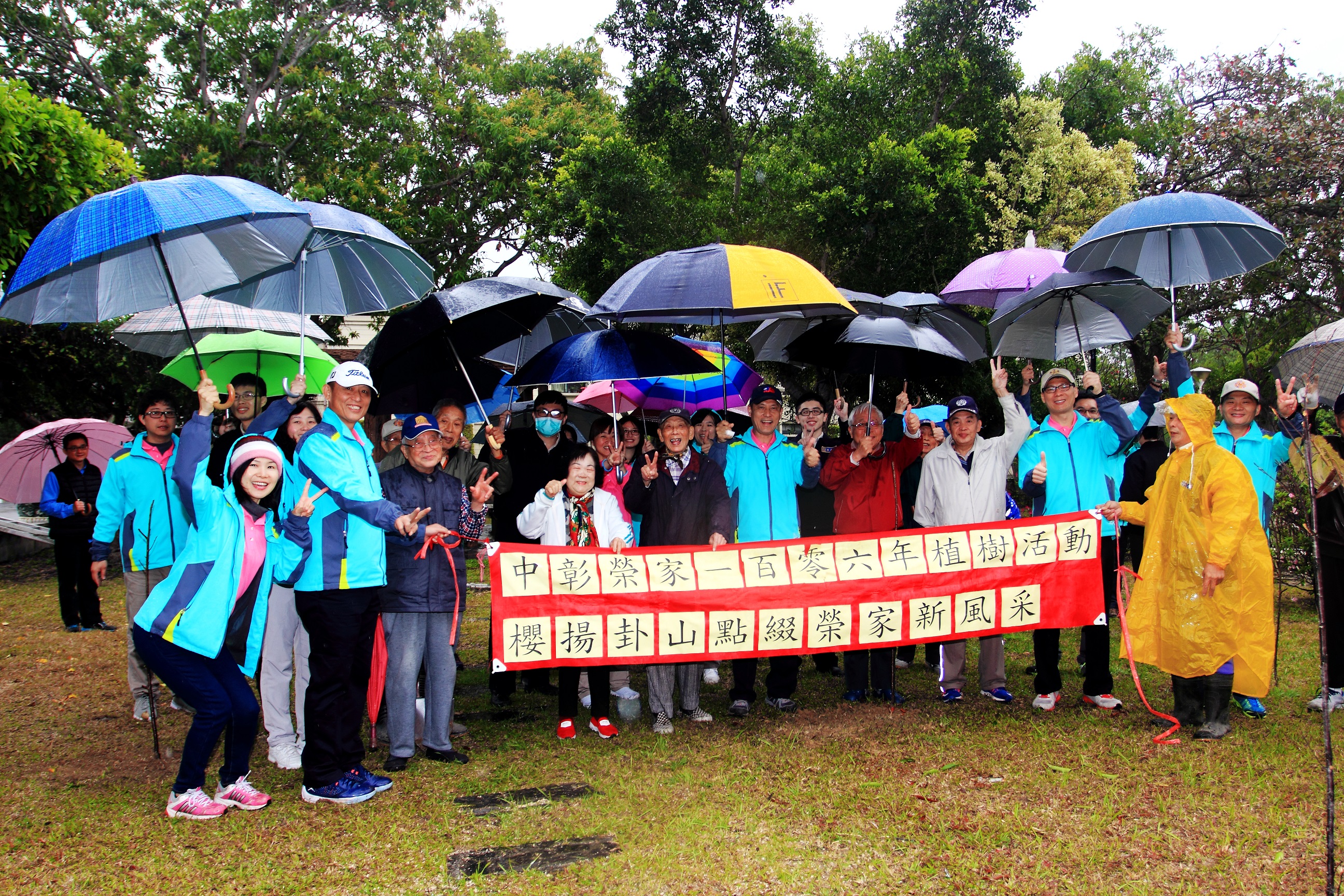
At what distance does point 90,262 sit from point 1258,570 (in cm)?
662

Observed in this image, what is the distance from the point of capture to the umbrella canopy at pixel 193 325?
651cm

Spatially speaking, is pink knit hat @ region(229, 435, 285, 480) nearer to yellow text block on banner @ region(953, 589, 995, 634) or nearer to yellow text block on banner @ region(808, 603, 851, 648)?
yellow text block on banner @ region(808, 603, 851, 648)

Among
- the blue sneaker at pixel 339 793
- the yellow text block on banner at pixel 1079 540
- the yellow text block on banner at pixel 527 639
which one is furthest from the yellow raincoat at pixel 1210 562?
the blue sneaker at pixel 339 793

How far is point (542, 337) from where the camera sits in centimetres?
795

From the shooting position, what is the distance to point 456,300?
18.2 ft

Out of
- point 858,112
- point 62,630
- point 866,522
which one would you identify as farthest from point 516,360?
point 858,112

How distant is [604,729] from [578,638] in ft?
2.12

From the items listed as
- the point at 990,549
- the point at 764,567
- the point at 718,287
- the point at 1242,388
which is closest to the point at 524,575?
the point at 764,567

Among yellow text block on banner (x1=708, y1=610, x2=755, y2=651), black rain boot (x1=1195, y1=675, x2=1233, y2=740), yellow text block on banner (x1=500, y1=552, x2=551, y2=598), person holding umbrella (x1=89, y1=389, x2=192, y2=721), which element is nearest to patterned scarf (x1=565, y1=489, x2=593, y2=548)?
yellow text block on banner (x1=500, y1=552, x2=551, y2=598)

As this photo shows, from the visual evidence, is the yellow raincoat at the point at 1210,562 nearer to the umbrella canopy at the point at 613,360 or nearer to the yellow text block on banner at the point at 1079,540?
the yellow text block on banner at the point at 1079,540

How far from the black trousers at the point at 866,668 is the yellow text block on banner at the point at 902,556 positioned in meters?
0.70

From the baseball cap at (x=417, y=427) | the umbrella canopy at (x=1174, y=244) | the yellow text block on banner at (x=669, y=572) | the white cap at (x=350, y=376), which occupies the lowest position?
the yellow text block on banner at (x=669, y=572)

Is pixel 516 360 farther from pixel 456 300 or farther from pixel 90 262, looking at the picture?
pixel 90 262

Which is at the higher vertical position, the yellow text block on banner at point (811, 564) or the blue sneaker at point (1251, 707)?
the yellow text block on banner at point (811, 564)
